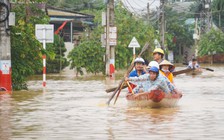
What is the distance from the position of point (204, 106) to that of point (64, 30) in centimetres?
5311

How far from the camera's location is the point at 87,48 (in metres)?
47.3

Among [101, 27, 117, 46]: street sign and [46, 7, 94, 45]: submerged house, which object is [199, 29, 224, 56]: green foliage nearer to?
[46, 7, 94, 45]: submerged house

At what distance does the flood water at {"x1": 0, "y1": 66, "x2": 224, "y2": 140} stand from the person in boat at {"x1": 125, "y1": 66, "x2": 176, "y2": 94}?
54cm

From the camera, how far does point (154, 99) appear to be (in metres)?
20.4

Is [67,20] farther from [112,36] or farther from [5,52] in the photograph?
[5,52]

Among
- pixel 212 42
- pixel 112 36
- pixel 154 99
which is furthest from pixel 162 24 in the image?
pixel 154 99

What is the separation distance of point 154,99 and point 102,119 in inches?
122

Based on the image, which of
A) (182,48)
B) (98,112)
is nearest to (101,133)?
(98,112)

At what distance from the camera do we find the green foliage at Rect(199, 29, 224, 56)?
296 feet

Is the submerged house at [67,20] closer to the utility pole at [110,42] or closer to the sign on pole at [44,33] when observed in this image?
the utility pole at [110,42]

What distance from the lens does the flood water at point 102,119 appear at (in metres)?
14.3

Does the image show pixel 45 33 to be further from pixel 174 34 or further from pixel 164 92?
pixel 174 34

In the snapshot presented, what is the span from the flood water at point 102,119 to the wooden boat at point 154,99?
0.25 m

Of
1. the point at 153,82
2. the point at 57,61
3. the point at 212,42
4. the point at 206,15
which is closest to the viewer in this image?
the point at 153,82
